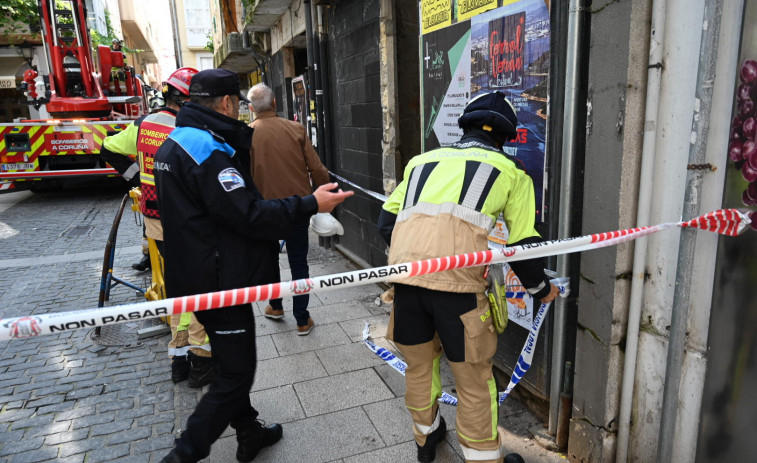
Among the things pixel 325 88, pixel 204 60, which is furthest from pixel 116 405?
pixel 204 60

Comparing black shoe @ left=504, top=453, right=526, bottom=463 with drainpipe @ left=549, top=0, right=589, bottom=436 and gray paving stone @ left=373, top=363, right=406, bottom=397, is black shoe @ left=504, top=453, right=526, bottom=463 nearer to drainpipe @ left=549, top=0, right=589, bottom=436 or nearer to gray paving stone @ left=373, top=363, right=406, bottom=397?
drainpipe @ left=549, top=0, right=589, bottom=436

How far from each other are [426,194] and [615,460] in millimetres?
1623

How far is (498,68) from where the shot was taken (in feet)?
10.6

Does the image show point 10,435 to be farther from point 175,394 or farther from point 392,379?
point 392,379

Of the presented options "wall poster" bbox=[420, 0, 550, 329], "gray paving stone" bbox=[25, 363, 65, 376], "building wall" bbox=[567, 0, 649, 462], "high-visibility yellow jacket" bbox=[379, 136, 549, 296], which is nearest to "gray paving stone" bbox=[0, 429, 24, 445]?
"gray paving stone" bbox=[25, 363, 65, 376]

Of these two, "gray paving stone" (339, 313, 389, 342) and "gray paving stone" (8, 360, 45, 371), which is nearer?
"gray paving stone" (8, 360, 45, 371)

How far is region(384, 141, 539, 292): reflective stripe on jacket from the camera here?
7.48 ft

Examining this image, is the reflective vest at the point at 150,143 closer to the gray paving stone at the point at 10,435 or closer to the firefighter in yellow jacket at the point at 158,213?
the firefighter in yellow jacket at the point at 158,213

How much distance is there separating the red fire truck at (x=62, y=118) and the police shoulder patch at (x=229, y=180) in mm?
10348

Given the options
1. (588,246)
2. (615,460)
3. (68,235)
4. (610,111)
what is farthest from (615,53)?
(68,235)

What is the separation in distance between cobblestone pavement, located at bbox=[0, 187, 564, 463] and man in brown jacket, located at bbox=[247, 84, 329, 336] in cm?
56

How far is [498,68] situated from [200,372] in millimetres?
2795

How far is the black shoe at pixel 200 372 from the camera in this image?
372 cm

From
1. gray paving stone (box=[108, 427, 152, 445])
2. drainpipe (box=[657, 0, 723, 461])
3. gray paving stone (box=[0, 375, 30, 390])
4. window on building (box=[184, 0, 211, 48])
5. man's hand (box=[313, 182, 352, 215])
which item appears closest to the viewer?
drainpipe (box=[657, 0, 723, 461])
